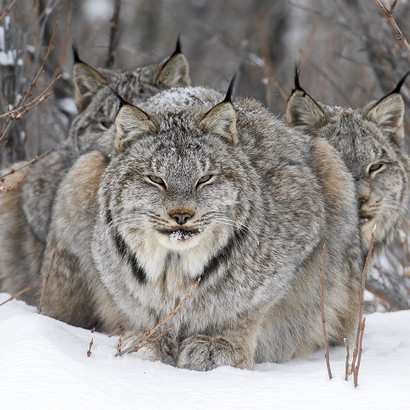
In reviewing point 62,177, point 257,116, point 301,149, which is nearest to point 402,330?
point 301,149

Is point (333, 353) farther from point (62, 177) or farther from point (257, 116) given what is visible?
point (62, 177)

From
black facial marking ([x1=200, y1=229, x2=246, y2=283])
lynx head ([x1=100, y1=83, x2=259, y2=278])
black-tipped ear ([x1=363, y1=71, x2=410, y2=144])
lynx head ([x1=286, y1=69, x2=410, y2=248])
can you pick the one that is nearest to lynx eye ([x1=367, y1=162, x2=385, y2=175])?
lynx head ([x1=286, y1=69, x2=410, y2=248])

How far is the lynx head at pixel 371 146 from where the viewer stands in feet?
17.6

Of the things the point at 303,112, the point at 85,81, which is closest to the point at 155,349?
the point at 303,112

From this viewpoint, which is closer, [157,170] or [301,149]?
[157,170]

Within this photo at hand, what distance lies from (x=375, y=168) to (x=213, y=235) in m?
1.71

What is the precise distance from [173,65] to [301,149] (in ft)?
6.28

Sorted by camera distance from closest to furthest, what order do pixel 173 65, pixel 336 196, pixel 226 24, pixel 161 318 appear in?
pixel 161 318 < pixel 336 196 < pixel 173 65 < pixel 226 24

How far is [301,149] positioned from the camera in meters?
5.20

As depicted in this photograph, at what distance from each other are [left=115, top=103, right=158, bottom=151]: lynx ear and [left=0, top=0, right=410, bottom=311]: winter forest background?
52 centimetres

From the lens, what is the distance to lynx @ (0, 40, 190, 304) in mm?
5859

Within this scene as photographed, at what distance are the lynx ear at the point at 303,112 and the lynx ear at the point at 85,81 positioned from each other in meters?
1.77

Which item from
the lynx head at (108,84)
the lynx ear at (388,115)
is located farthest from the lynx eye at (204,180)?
the lynx head at (108,84)

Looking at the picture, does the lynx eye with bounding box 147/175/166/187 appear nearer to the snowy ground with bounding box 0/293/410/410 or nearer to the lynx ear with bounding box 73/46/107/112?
the snowy ground with bounding box 0/293/410/410
